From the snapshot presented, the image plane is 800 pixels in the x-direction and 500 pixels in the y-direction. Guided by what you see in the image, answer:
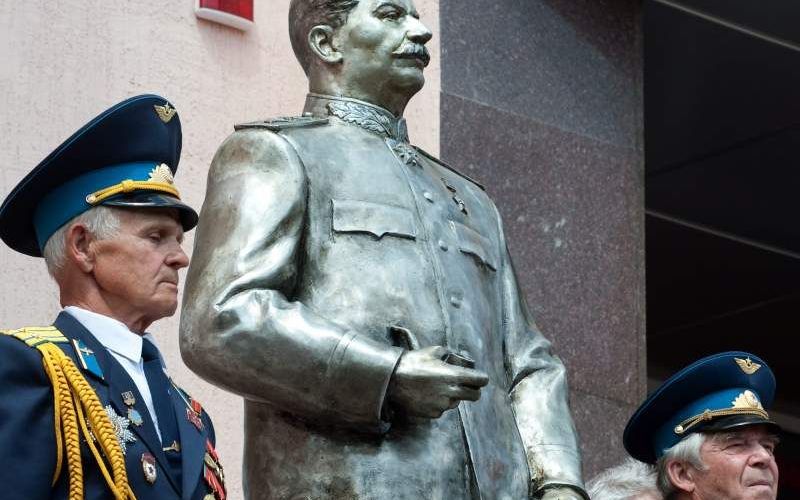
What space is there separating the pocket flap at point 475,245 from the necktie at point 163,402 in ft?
2.25

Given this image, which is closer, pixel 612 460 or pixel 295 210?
pixel 295 210

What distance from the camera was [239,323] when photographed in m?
4.36

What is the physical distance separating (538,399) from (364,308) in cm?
48

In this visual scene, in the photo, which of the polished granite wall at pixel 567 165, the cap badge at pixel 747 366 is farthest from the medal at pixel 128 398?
the polished granite wall at pixel 567 165

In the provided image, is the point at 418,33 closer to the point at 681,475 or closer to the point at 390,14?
the point at 390,14

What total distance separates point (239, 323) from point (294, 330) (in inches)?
4.4

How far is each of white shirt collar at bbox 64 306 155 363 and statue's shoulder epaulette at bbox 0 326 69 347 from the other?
7cm

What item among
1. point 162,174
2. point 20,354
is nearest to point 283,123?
point 162,174

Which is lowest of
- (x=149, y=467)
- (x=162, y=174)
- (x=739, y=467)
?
(x=739, y=467)

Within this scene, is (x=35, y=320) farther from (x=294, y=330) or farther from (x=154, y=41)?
(x=294, y=330)

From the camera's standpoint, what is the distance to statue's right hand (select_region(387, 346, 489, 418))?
4273 millimetres

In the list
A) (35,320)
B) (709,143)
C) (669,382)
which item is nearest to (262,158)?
(35,320)

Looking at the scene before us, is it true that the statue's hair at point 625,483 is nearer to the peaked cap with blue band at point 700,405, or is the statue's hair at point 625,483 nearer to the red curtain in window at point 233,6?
the peaked cap with blue band at point 700,405

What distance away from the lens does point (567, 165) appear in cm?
727
